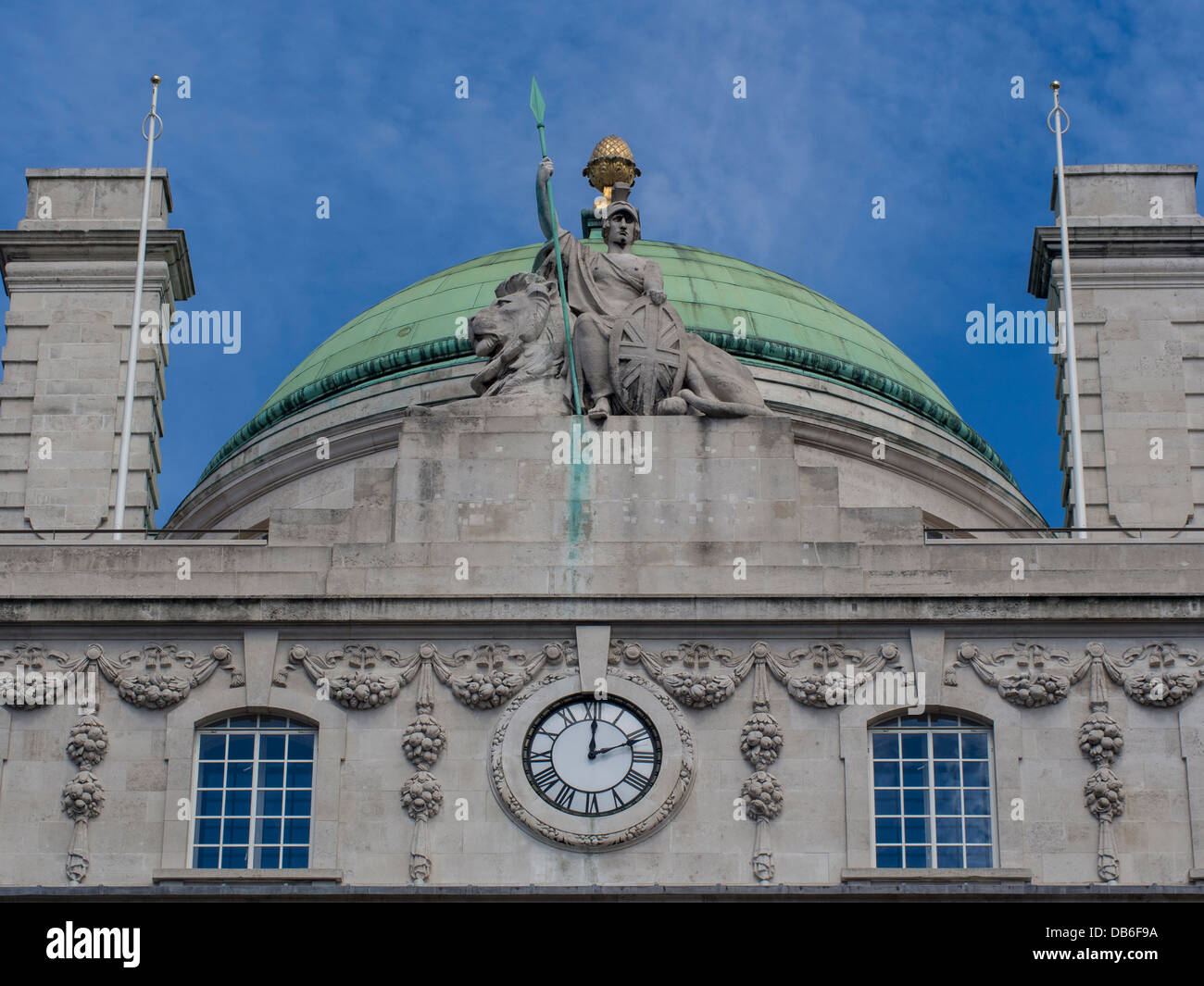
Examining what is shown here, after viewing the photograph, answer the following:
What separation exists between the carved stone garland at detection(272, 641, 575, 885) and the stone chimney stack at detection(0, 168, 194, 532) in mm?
10484

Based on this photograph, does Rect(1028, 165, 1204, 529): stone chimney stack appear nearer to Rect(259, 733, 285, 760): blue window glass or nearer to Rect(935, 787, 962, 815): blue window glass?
Rect(935, 787, 962, 815): blue window glass

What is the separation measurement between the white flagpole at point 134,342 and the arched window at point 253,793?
838cm

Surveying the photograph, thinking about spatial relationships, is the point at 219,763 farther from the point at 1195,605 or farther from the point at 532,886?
the point at 1195,605

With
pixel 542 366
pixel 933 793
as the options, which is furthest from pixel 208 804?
pixel 933 793

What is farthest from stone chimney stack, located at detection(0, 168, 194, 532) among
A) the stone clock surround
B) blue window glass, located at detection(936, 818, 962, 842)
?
blue window glass, located at detection(936, 818, 962, 842)

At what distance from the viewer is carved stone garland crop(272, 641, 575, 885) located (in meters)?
36.4

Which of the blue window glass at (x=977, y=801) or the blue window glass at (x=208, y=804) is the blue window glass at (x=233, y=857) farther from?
the blue window glass at (x=977, y=801)

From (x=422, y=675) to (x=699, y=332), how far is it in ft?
60.6

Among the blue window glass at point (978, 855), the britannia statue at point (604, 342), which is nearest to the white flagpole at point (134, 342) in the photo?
the britannia statue at point (604, 342)

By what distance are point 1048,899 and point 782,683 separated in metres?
4.75

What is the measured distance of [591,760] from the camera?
36.3 meters

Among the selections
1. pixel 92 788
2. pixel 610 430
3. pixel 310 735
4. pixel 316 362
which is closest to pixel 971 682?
pixel 610 430

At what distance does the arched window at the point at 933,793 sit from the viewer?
3575 centimetres

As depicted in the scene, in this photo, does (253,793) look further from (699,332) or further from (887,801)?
(699,332)
